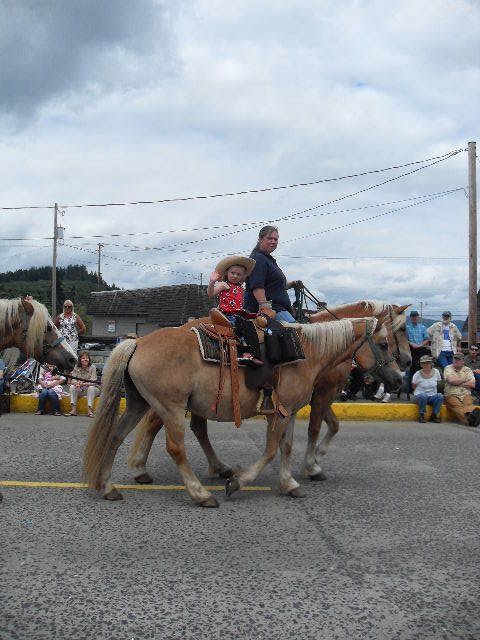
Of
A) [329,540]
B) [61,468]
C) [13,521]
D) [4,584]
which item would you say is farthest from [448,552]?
[61,468]

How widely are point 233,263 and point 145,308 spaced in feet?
141

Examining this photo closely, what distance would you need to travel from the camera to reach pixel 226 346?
497cm

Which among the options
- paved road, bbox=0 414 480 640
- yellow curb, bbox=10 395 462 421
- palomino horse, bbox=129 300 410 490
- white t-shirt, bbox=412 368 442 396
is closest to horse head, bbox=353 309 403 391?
palomino horse, bbox=129 300 410 490

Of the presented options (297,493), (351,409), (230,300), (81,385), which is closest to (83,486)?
(297,493)

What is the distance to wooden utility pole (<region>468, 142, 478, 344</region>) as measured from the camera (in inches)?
643

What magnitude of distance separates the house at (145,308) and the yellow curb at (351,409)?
32320mm

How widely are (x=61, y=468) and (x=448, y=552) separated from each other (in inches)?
159

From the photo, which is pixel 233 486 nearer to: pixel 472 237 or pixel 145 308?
pixel 472 237

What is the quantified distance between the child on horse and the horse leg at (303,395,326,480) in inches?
57.4

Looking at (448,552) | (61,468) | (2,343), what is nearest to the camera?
(448,552)

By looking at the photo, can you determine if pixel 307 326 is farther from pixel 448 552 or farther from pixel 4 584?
pixel 4 584

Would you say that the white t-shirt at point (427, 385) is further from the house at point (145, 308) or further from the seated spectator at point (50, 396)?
the house at point (145, 308)

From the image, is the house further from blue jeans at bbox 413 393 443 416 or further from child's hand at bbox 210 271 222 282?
child's hand at bbox 210 271 222 282

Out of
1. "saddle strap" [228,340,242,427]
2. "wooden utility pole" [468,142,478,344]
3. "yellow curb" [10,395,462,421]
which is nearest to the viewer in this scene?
"saddle strap" [228,340,242,427]
